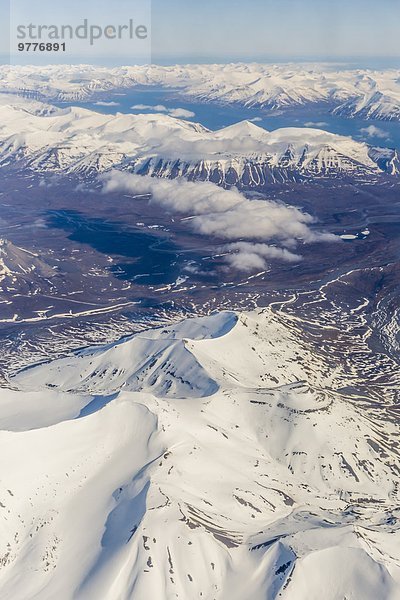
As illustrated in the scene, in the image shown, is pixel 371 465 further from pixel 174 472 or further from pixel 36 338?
pixel 36 338

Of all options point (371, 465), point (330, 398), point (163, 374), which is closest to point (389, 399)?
point (330, 398)

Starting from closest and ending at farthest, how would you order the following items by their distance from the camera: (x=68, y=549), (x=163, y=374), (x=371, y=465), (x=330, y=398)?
1. (x=68, y=549)
2. (x=371, y=465)
3. (x=330, y=398)
4. (x=163, y=374)

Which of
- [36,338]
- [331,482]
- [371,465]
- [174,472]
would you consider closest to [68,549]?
[174,472]

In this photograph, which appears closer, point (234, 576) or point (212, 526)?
point (234, 576)

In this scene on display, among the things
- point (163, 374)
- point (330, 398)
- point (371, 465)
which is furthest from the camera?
point (163, 374)

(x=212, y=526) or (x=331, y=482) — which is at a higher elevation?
(x=212, y=526)

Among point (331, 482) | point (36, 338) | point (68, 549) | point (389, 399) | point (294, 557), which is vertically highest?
point (294, 557)
